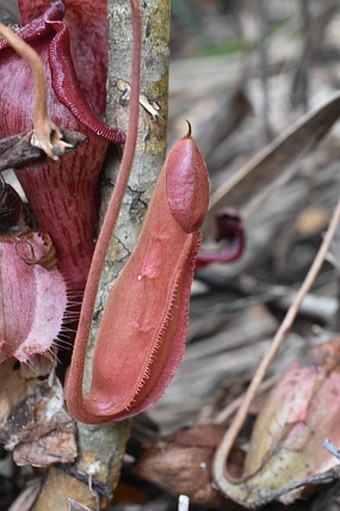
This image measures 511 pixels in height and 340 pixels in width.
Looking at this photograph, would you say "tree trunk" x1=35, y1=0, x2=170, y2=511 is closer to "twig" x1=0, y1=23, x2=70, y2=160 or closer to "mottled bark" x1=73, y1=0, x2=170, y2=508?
"mottled bark" x1=73, y1=0, x2=170, y2=508

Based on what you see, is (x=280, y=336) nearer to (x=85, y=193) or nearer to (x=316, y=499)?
(x=316, y=499)

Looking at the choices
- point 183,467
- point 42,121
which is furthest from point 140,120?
point 183,467

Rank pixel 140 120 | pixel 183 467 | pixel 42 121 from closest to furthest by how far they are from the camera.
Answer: pixel 42 121
pixel 140 120
pixel 183 467

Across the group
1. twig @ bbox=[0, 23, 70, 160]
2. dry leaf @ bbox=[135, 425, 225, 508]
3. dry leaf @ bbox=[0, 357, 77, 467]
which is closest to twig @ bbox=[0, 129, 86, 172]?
twig @ bbox=[0, 23, 70, 160]

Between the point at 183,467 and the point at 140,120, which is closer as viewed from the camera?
the point at 140,120

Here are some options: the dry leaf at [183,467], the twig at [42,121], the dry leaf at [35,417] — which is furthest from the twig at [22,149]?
the dry leaf at [183,467]

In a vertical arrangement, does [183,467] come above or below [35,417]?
below

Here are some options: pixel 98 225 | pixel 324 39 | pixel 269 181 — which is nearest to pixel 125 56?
pixel 98 225

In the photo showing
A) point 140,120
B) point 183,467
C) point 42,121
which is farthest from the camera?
point 183,467

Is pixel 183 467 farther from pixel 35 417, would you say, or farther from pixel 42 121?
pixel 42 121

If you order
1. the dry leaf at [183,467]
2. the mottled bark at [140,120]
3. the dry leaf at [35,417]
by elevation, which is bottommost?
the dry leaf at [183,467]

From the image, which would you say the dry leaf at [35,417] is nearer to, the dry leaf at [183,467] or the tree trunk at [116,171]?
the tree trunk at [116,171]
